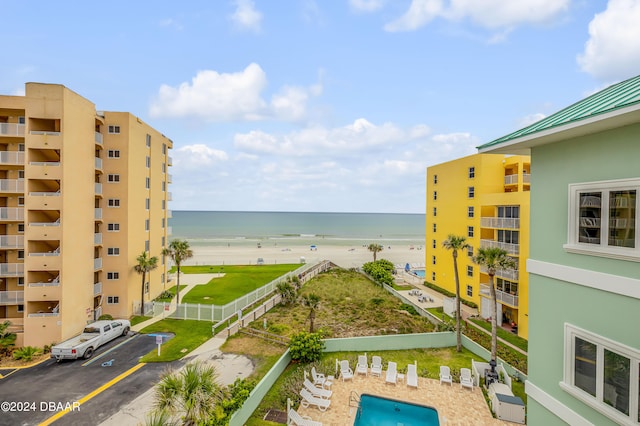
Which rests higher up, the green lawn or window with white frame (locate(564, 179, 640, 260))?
window with white frame (locate(564, 179, 640, 260))

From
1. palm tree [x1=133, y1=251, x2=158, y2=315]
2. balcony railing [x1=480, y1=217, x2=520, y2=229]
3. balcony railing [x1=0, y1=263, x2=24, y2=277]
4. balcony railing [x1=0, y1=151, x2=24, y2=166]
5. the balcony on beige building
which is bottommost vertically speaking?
palm tree [x1=133, y1=251, x2=158, y2=315]

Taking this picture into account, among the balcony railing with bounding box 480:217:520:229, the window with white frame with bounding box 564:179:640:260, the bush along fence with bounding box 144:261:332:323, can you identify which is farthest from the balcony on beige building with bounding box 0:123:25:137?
the balcony railing with bounding box 480:217:520:229

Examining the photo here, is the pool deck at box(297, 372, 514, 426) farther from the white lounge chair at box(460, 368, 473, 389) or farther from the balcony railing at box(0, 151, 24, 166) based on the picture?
the balcony railing at box(0, 151, 24, 166)

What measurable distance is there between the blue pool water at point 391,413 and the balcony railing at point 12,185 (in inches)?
1070

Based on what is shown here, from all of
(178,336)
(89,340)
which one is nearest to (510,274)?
(178,336)

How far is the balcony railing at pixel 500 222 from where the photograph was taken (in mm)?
25984

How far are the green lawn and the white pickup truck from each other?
9.83m

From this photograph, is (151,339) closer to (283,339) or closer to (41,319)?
(41,319)

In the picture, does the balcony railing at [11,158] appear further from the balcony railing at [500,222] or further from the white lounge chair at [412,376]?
the balcony railing at [500,222]

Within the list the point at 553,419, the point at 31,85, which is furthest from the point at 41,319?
the point at 553,419

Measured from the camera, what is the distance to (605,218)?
17.1ft

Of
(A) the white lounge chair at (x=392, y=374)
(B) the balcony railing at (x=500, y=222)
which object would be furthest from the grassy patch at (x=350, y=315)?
(B) the balcony railing at (x=500, y=222)

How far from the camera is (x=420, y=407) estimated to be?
1470 centimetres

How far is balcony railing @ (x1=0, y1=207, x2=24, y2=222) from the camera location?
21.7 m
